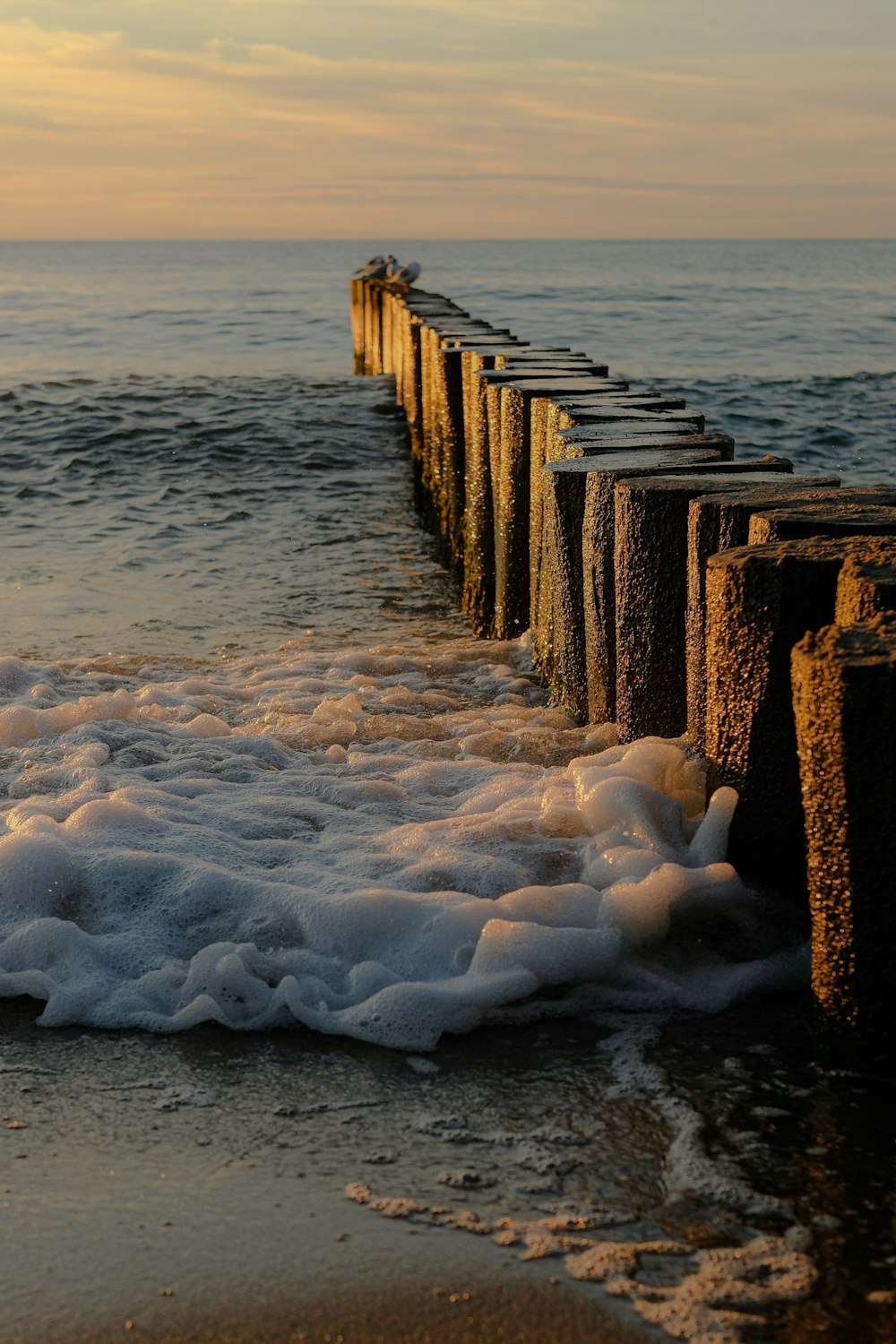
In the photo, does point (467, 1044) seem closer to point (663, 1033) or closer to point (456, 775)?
point (663, 1033)

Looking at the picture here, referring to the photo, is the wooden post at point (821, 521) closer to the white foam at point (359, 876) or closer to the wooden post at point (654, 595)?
the wooden post at point (654, 595)

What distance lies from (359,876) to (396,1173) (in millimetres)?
1177

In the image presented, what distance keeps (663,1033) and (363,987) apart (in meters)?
0.61

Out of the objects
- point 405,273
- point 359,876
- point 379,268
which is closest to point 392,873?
point 359,876

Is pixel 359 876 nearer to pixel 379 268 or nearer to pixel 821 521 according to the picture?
pixel 821 521

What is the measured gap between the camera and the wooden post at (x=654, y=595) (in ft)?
12.0

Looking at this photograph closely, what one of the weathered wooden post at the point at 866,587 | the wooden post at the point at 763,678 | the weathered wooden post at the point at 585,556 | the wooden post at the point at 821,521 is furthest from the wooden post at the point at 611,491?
the weathered wooden post at the point at 866,587

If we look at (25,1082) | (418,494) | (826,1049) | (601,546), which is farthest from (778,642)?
(418,494)

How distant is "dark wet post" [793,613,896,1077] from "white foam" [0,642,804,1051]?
14.9 inches

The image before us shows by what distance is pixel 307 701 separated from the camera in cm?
520

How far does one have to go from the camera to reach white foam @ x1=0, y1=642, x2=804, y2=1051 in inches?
110

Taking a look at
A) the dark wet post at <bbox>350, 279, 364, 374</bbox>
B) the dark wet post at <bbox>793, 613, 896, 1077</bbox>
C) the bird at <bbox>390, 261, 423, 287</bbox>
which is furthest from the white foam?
the dark wet post at <bbox>350, 279, 364, 374</bbox>

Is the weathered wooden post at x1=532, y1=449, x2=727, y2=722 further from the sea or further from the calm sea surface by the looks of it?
the calm sea surface

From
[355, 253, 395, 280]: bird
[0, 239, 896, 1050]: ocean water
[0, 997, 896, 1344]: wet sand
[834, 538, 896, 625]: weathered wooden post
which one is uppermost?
[355, 253, 395, 280]: bird
